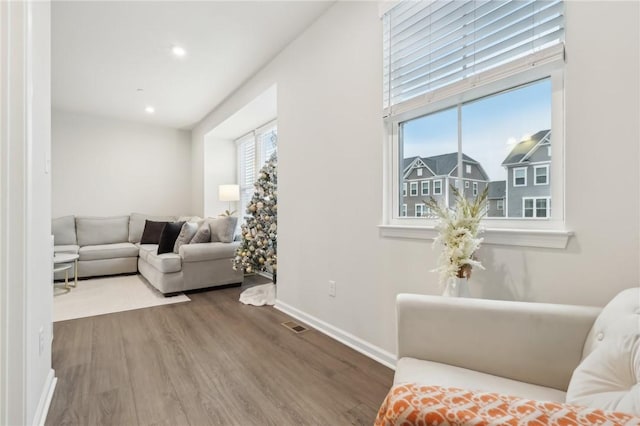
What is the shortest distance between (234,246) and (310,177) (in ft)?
6.11

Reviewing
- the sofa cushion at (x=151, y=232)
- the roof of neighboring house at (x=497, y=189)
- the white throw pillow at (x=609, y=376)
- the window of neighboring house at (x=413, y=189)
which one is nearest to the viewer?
the white throw pillow at (x=609, y=376)

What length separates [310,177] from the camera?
286 centimetres

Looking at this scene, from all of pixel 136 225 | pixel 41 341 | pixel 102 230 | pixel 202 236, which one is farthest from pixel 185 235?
pixel 41 341

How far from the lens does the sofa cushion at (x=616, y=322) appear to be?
89 cm

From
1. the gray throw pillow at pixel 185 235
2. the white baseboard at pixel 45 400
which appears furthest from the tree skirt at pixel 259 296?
the white baseboard at pixel 45 400

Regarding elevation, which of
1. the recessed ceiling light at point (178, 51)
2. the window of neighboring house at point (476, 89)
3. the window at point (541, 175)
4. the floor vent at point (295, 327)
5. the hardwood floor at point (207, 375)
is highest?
the recessed ceiling light at point (178, 51)

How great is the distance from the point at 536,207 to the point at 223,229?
11.9 ft

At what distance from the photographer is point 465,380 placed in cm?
112

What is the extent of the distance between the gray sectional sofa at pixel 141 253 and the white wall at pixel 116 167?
0.40 metres

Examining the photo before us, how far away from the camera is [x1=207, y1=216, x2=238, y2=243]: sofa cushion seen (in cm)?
425

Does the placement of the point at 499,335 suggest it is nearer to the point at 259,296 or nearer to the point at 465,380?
the point at 465,380

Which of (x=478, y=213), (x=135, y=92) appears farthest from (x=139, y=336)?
(x=135, y=92)

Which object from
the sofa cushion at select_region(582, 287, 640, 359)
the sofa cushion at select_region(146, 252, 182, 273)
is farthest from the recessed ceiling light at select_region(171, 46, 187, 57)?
the sofa cushion at select_region(582, 287, 640, 359)

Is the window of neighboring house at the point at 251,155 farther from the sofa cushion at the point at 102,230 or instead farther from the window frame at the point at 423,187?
the window frame at the point at 423,187
